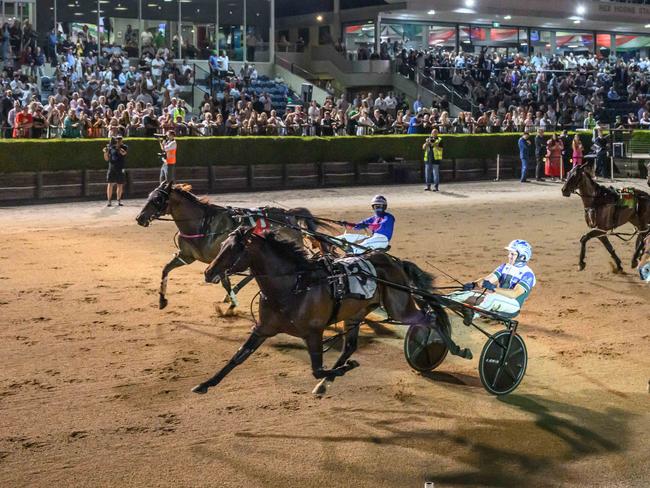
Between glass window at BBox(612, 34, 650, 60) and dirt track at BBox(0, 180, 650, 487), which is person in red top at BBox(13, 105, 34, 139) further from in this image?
glass window at BBox(612, 34, 650, 60)

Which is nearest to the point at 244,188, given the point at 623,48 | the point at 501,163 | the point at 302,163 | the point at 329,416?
the point at 302,163

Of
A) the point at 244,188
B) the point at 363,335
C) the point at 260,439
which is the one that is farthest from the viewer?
the point at 244,188

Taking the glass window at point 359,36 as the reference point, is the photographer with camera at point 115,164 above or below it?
below

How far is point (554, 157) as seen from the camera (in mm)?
31984

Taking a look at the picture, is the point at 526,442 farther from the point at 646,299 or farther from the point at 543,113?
the point at 543,113

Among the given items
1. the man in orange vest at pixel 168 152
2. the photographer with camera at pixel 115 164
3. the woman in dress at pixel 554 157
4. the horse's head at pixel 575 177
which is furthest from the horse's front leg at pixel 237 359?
the woman in dress at pixel 554 157

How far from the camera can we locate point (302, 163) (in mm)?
29000

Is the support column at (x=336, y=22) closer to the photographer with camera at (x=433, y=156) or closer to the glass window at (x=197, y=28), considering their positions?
the glass window at (x=197, y=28)

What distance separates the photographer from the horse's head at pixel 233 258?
8336 mm

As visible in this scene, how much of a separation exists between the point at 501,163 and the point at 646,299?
61.3 ft

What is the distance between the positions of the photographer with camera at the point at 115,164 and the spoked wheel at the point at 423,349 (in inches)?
580

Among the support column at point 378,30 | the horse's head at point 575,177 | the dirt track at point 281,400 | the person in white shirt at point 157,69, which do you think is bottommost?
the dirt track at point 281,400

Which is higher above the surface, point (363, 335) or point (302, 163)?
point (302, 163)

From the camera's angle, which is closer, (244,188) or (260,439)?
(260,439)
